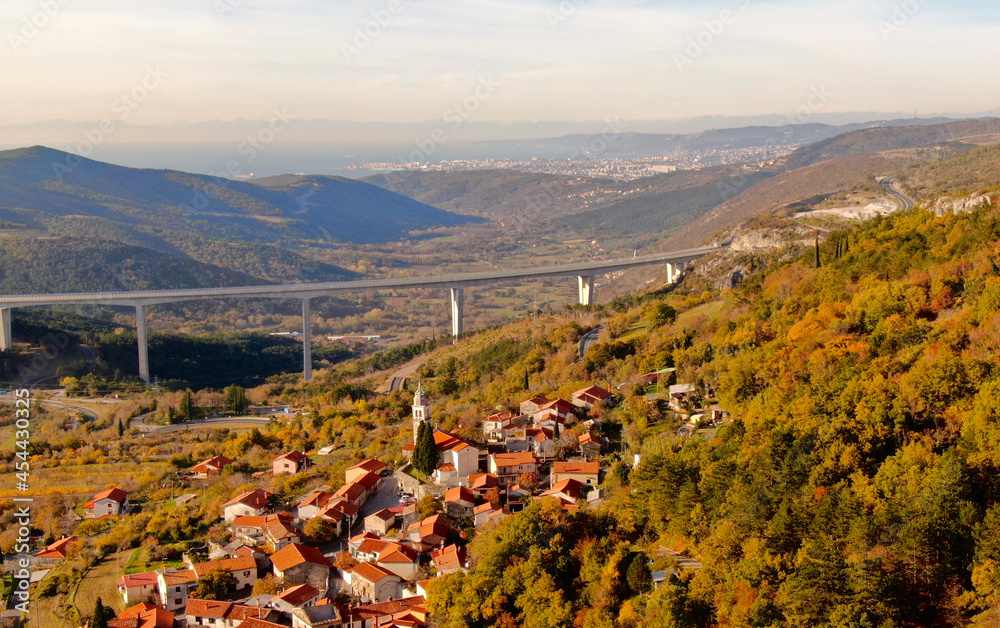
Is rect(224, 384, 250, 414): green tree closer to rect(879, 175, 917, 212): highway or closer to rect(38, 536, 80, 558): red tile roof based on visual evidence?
rect(38, 536, 80, 558): red tile roof

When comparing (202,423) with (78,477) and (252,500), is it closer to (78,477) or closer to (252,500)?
(78,477)

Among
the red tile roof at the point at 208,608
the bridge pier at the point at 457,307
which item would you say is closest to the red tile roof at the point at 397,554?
the red tile roof at the point at 208,608

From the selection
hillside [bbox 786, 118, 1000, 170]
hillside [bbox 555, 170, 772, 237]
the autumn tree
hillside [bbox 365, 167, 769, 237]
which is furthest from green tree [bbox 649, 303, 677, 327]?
hillside [bbox 365, 167, 769, 237]

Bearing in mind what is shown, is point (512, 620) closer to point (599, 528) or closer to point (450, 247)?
point (599, 528)

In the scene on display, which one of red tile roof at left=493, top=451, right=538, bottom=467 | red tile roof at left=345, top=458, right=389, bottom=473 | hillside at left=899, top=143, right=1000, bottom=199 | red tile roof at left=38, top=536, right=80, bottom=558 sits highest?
hillside at left=899, top=143, right=1000, bottom=199

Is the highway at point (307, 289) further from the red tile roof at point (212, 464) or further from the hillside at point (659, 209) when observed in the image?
the hillside at point (659, 209)

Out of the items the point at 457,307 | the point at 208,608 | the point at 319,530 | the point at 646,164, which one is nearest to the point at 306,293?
the point at 457,307
